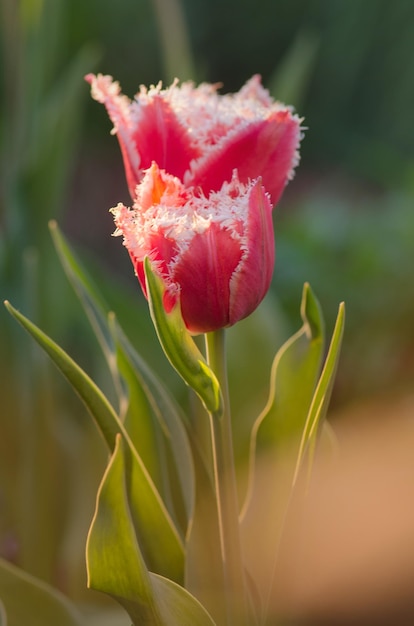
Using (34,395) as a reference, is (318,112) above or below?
above

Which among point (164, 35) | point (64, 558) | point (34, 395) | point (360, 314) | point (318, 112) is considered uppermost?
point (318, 112)

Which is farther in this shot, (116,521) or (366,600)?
(366,600)

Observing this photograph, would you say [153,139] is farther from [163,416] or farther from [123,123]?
[163,416]

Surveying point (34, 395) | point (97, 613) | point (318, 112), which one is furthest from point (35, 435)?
point (318, 112)

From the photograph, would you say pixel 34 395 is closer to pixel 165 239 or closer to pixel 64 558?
pixel 64 558

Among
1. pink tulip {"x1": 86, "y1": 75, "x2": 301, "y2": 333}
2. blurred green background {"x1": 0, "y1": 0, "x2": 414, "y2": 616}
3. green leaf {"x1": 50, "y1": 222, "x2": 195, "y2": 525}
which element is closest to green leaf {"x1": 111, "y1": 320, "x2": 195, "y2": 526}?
green leaf {"x1": 50, "y1": 222, "x2": 195, "y2": 525}

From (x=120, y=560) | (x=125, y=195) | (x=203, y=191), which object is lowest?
(x=120, y=560)

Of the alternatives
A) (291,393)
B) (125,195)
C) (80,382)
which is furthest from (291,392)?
(125,195)
